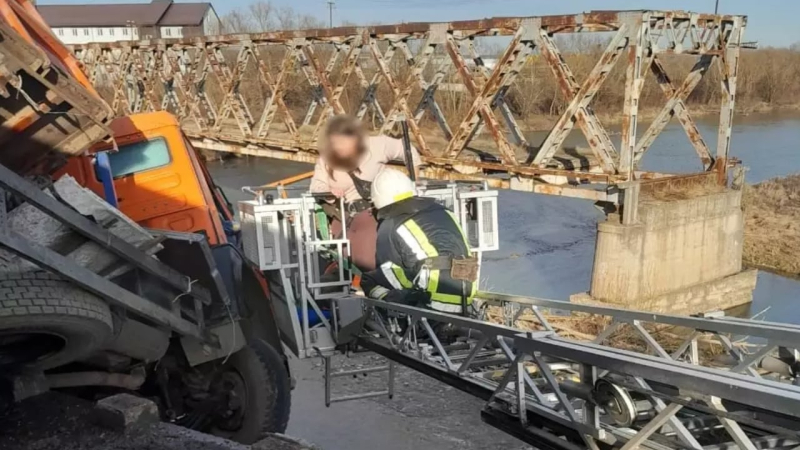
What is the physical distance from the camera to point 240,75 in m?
20.0

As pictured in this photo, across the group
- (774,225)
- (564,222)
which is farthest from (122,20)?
(774,225)

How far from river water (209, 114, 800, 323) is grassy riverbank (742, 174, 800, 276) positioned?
69 centimetres

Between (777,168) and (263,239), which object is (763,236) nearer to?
(777,168)

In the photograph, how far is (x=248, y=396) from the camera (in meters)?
4.10

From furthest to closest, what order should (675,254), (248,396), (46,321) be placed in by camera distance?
(675,254) < (248,396) < (46,321)

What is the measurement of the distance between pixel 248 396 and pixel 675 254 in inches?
427

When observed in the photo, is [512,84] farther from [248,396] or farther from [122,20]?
[122,20]

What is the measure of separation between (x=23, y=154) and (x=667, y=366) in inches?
125

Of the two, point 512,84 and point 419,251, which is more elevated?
point 512,84

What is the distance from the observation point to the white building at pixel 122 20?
7494cm

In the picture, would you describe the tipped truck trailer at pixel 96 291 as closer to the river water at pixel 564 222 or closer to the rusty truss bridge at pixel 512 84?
the rusty truss bridge at pixel 512 84

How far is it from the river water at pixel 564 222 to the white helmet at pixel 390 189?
9.15 m

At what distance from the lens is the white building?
74938mm

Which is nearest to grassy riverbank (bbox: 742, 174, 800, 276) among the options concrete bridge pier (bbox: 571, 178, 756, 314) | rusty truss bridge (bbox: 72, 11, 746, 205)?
concrete bridge pier (bbox: 571, 178, 756, 314)
